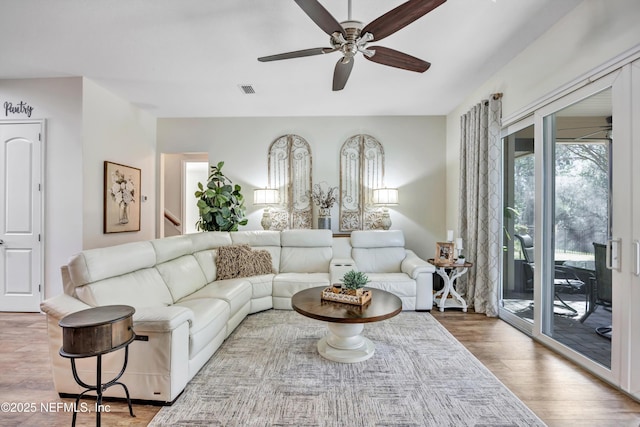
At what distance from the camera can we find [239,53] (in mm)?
2920

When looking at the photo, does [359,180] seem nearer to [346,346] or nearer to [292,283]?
[292,283]

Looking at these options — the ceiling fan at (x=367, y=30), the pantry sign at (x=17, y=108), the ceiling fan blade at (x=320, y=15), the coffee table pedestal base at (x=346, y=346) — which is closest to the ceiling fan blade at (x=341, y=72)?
the ceiling fan at (x=367, y=30)

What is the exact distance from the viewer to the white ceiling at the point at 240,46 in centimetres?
229

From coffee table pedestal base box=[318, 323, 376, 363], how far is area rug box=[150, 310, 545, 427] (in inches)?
2.3

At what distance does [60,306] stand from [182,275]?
3.87ft

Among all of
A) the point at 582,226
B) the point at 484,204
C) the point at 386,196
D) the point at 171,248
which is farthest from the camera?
the point at 386,196

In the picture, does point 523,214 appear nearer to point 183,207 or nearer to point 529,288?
point 529,288

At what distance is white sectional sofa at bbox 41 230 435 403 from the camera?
1902mm

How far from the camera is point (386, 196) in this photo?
460 centimetres

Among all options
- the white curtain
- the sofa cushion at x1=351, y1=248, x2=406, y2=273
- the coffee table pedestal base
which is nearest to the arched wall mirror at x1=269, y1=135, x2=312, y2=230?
the sofa cushion at x1=351, y1=248, x2=406, y2=273

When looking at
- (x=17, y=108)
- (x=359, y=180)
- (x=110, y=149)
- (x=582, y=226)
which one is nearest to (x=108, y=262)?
(x=110, y=149)

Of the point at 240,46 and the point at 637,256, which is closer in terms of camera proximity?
the point at 637,256

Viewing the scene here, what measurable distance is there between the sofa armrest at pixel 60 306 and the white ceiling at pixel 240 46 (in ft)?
7.24

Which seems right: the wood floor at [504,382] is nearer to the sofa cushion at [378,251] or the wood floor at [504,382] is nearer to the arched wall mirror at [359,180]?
the sofa cushion at [378,251]
